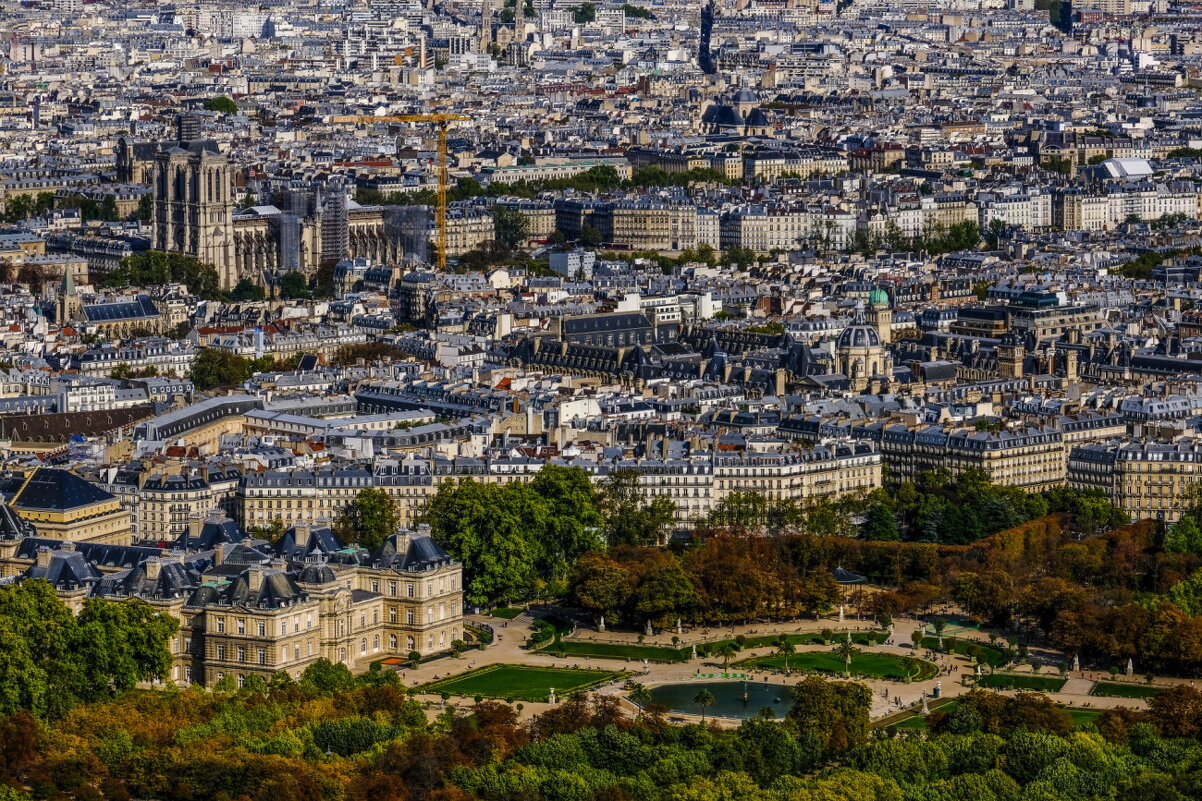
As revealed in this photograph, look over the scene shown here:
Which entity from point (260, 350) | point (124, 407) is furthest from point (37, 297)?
point (124, 407)

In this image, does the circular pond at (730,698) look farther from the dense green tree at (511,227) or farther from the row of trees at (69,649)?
the dense green tree at (511,227)

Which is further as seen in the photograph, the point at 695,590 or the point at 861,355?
the point at 861,355

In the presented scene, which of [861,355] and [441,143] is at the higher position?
[441,143]

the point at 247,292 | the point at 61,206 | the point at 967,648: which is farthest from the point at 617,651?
the point at 61,206

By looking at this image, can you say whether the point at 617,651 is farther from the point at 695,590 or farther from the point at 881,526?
the point at 881,526

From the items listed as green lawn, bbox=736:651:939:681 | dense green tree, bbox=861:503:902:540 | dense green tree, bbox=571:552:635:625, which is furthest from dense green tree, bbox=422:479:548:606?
dense green tree, bbox=861:503:902:540

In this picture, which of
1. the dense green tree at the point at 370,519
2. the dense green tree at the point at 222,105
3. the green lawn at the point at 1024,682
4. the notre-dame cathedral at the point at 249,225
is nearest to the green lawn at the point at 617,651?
the green lawn at the point at 1024,682
